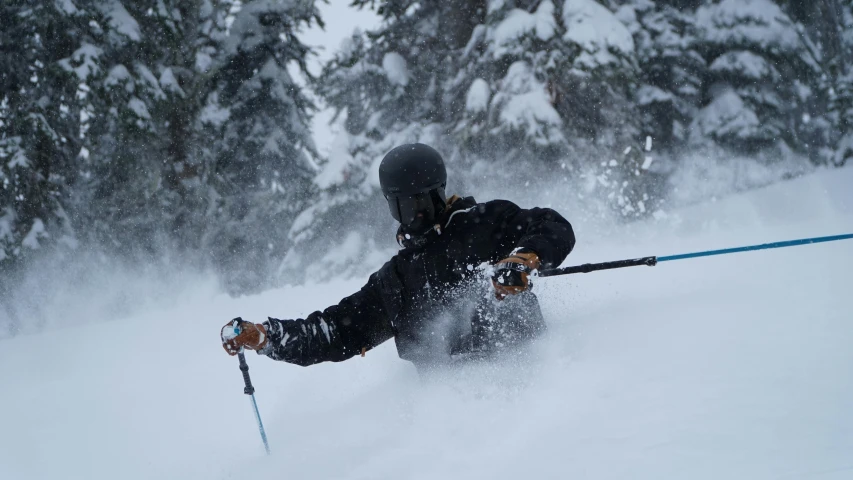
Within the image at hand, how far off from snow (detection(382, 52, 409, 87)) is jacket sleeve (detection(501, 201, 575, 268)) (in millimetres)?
10443

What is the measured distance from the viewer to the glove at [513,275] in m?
3.20

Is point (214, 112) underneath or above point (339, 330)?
above

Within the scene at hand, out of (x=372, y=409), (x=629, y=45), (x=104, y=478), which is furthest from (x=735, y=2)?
(x=104, y=478)

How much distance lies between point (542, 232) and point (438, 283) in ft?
2.39

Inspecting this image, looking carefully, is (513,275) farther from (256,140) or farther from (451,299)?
(256,140)

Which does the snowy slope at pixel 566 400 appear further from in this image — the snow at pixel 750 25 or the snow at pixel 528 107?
the snow at pixel 750 25

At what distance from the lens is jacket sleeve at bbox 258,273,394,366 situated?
400 cm

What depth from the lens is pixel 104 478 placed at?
409cm

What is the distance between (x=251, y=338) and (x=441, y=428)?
1324 millimetres

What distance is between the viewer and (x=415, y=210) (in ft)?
12.7

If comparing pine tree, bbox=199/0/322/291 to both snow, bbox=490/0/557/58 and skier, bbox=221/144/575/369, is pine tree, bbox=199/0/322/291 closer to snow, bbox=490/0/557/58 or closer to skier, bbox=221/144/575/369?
snow, bbox=490/0/557/58

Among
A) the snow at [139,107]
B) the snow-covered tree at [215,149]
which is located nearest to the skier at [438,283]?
the snow at [139,107]

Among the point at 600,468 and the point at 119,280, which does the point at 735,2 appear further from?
the point at 119,280

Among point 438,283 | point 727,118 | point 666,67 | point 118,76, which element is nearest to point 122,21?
point 118,76
